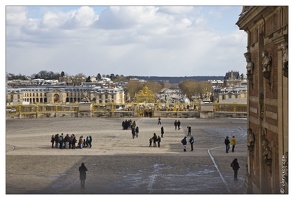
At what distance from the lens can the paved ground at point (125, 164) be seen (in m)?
16.8

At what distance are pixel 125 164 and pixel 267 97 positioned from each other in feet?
27.8

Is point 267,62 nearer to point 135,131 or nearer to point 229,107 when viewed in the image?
point 135,131

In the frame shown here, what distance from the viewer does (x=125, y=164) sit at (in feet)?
69.8

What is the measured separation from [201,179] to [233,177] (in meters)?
1.20

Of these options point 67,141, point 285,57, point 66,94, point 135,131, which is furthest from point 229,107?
point 66,94

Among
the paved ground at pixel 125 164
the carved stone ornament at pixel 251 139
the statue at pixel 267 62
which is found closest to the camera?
the statue at pixel 267 62

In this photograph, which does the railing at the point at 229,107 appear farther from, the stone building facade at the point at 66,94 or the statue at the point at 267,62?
the stone building facade at the point at 66,94

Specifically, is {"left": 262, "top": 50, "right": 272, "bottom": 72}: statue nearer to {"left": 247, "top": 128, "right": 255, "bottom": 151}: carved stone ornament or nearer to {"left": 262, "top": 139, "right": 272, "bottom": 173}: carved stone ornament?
{"left": 262, "top": 139, "right": 272, "bottom": 173}: carved stone ornament

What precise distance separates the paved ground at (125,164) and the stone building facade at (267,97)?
67.6 inches

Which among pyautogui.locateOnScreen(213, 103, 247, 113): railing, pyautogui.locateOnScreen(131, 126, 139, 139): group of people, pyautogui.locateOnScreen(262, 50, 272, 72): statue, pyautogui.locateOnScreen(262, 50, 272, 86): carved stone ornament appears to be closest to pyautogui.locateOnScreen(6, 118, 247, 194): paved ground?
pyautogui.locateOnScreen(131, 126, 139, 139): group of people

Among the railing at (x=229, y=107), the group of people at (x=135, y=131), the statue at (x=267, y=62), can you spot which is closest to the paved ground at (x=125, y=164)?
the group of people at (x=135, y=131)

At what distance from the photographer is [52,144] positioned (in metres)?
26.8

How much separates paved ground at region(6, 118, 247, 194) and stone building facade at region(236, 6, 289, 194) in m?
1.72

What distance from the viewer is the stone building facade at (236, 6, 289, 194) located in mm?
11797
